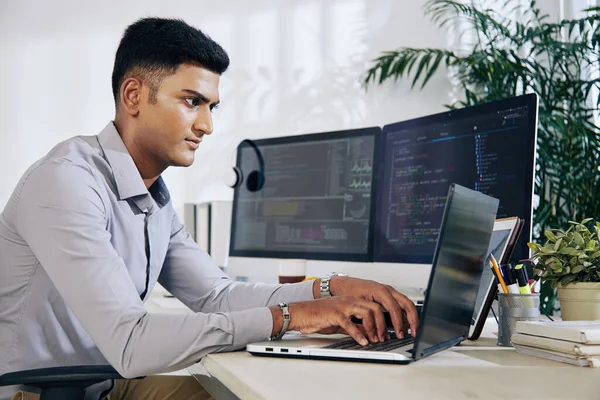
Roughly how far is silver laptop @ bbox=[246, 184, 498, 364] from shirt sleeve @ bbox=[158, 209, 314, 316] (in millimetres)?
273

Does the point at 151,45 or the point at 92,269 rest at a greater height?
the point at 151,45

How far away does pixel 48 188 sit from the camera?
1152 mm

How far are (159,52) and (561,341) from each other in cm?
92

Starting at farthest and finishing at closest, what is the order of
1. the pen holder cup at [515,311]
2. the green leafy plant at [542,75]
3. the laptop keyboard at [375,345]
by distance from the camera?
the green leafy plant at [542,75], the pen holder cup at [515,311], the laptop keyboard at [375,345]

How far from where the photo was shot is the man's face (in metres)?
1.39

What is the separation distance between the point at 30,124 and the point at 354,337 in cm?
234

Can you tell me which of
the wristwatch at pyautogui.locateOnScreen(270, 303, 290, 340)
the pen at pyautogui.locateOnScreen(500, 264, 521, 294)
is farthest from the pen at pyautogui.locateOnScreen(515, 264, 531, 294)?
the wristwatch at pyautogui.locateOnScreen(270, 303, 290, 340)

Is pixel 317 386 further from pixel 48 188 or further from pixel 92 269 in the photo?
pixel 48 188

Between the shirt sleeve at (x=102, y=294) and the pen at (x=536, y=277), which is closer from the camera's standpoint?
the shirt sleeve at (x=102, y=294)

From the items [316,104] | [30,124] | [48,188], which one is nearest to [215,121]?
[316,104]

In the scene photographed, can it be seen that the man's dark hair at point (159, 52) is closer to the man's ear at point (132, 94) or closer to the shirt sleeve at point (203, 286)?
the man's ear at point (132, 94)

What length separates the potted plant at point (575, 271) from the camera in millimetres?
1213

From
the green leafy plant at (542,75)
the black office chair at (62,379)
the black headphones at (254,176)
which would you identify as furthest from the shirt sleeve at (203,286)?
the green leafy plant at (542,75)

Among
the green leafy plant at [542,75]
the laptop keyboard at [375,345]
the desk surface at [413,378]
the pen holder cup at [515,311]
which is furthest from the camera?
the green leafy plant at [542,75]
